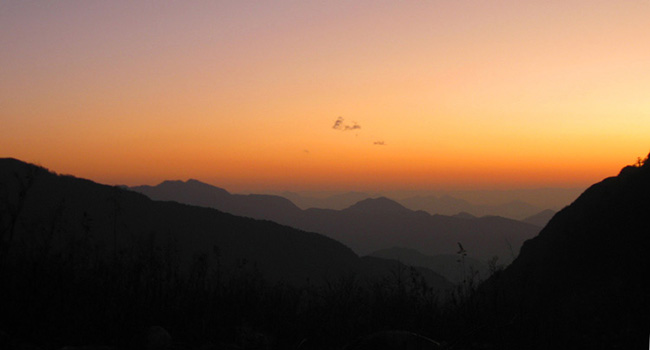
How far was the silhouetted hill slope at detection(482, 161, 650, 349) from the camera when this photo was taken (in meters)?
6.22

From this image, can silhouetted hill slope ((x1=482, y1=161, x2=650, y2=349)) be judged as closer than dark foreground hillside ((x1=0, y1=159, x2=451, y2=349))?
No

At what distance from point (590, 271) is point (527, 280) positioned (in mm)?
1546

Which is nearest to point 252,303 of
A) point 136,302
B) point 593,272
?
point 136,302

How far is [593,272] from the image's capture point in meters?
9.18

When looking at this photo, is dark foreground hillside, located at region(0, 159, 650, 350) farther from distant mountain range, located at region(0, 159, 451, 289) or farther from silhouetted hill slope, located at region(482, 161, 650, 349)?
distant mountain range, located at region(0, 159, 451, 289)

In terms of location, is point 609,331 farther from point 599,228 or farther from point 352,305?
point 599,228

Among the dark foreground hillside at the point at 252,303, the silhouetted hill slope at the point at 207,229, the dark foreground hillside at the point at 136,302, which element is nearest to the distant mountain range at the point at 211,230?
the silhouetted hill slope at the point at 207,229

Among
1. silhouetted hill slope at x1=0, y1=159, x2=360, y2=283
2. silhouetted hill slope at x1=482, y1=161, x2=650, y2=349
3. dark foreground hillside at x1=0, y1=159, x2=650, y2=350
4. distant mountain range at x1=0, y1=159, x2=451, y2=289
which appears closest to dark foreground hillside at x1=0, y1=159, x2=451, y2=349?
dark foreground hillside at x1=0, y1=159, x2=650, y2=350

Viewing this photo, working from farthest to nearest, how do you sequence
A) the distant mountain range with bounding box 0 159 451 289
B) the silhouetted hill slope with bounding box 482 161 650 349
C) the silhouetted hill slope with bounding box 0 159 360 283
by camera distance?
1. the silhouetted hill slope with bounding box 0 159 360 283
2. the distant mountain range with bounding box 0 159 451 289
3. the silhouetted hill slope with bounding box 482 161 650 349

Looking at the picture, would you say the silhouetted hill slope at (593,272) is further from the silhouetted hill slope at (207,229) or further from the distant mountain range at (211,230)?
the silhouetted hill slope at (207,229)

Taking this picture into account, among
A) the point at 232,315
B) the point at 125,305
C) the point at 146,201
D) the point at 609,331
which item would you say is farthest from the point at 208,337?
the point at 146,201

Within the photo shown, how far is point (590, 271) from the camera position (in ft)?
30.5

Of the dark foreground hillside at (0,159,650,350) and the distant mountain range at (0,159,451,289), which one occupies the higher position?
the dark foreground hillside at (0,159,650,350)

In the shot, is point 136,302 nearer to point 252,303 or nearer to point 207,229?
point 252,303
